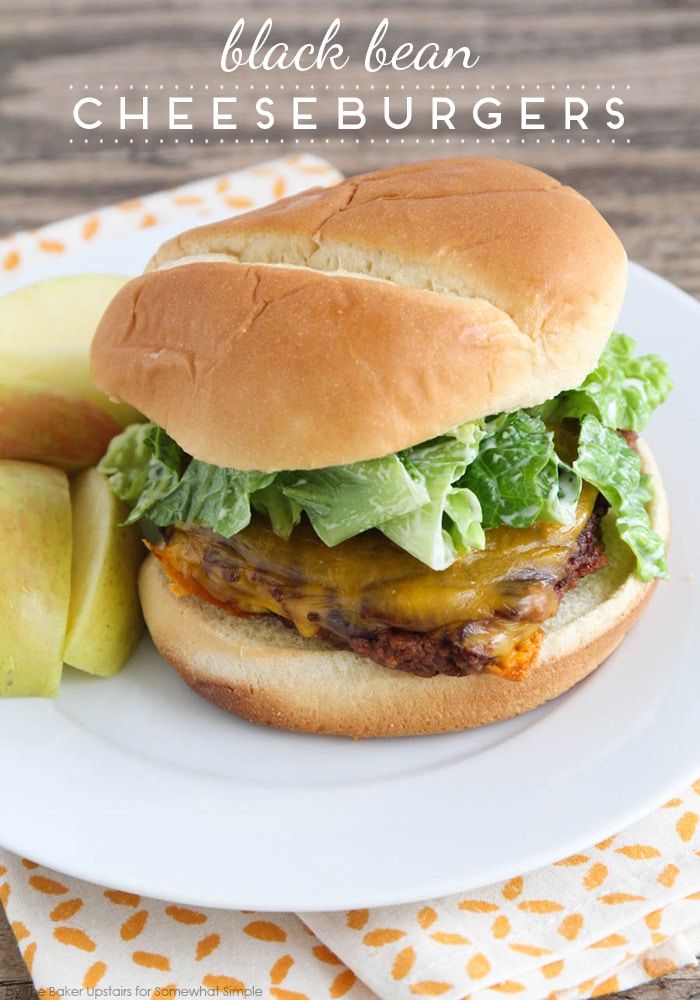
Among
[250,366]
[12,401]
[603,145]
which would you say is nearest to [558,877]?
[250,366]

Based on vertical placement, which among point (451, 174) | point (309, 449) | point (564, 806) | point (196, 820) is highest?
point (451, 174)

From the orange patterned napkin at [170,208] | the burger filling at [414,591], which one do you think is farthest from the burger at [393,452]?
the orange patterned napkin at [170,208]

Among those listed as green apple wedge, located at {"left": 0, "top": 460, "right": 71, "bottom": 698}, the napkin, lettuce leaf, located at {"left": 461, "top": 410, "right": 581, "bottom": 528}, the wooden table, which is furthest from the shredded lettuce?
the wooden table

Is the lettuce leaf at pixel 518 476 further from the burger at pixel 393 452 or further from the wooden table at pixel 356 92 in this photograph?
the wooden table at pixel 356 92

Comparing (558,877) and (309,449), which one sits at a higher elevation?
(309,449)

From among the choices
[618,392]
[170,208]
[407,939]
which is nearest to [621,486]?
[618,392]

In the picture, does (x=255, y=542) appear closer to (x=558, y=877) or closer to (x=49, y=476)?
(x=49, y=476)

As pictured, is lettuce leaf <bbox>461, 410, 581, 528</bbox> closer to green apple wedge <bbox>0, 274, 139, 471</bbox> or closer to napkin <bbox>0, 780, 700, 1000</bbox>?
napkin <bbox>0, 780, 700, 1000</bbox>
